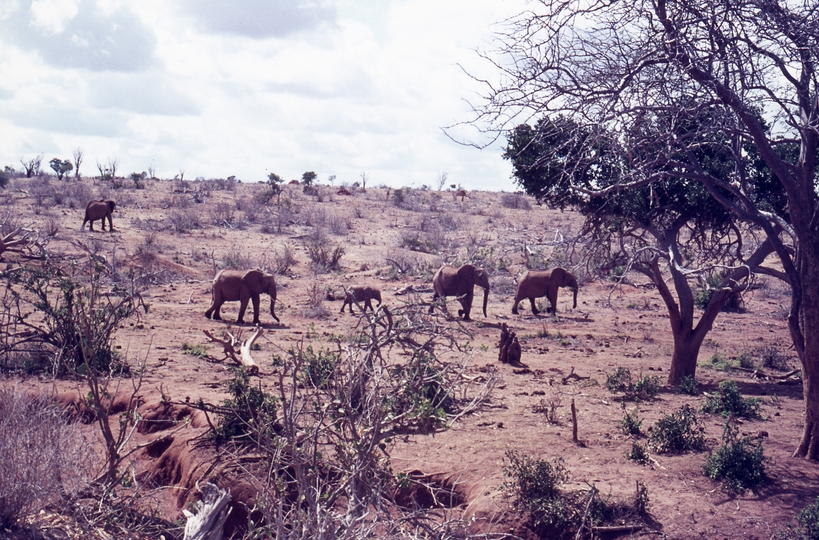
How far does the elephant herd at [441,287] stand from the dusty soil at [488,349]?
536 millimetres

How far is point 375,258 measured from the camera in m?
23.5

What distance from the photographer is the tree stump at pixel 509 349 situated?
433 inches

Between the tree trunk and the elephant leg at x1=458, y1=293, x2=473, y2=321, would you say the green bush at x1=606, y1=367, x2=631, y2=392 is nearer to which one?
the tree trunk

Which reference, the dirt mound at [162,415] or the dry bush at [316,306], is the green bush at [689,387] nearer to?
the dirt mound at [162,415]

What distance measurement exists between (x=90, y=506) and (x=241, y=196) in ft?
106

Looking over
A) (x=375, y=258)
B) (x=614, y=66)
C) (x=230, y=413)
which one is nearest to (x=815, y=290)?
(x=614, y=66)

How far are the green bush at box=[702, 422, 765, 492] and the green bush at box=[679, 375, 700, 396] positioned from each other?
305cm

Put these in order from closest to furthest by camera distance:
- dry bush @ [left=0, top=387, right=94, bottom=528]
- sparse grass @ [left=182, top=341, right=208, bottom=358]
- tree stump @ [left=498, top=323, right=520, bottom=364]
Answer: dry bush @ [left=0, top=387, right=94, bottom=528] < sparse grass @ [left=182, top=341, right=208, bottom=358] < tree stump @ [left=498, top=323, right=520, bottom=364]

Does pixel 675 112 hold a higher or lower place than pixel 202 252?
higher

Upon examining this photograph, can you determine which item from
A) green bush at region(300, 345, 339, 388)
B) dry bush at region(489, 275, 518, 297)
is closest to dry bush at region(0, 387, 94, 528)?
green bush at region(300, 345, 339, 388)

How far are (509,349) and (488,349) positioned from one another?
149 cm

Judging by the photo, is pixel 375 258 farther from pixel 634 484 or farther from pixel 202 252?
pixel 634 484

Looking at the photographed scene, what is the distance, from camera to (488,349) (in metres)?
12.5

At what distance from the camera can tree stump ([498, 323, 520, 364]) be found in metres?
11.0
